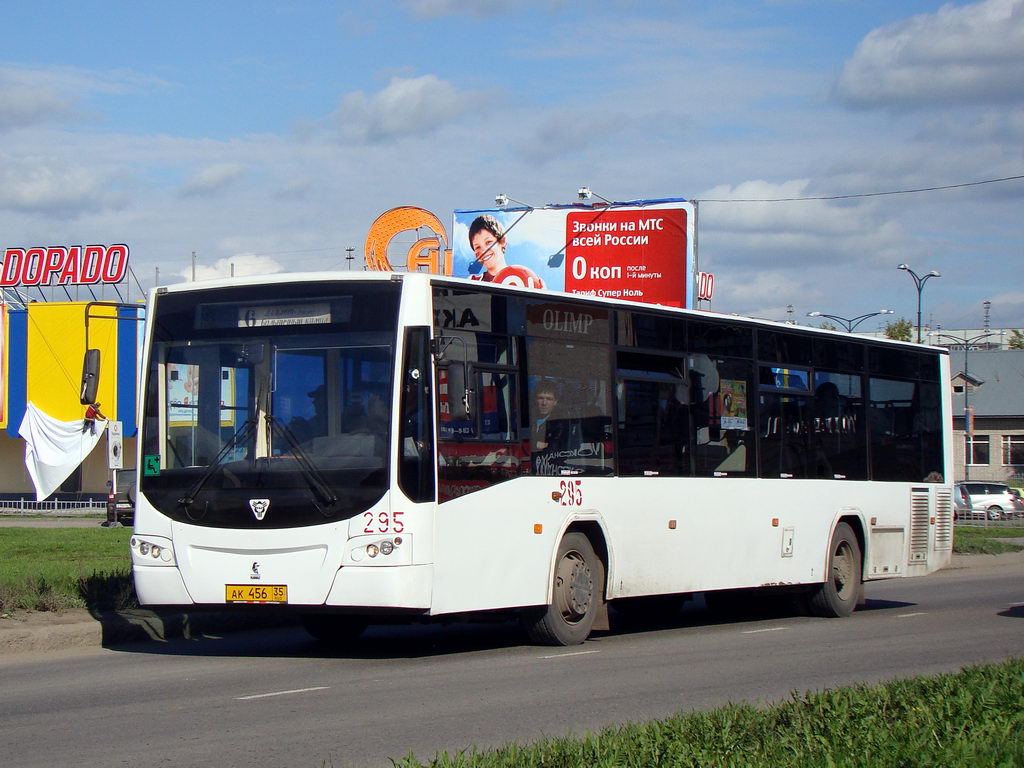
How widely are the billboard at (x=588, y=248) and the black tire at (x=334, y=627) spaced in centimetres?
1764

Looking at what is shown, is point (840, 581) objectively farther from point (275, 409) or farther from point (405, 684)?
point (275, 409)

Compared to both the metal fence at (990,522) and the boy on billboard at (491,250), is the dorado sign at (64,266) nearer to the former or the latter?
the boy on billboard at (491,250)

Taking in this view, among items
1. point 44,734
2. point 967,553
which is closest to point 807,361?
point 44,734

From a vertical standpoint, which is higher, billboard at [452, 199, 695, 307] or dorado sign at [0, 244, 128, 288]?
dorado sign at [0, 244, 128, 288]

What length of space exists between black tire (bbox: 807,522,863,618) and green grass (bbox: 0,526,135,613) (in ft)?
26.5

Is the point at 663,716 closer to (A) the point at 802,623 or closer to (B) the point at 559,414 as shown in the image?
(B) the point at 559,414

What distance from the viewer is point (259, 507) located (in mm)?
11062

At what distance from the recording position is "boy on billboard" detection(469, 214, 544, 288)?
109 ft

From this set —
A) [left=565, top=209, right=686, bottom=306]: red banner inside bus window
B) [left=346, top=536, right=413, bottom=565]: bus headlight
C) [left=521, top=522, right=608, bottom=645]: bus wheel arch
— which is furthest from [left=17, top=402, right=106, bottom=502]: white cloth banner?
[left=346, top=536, right=413, bottom=565]: bus headlight

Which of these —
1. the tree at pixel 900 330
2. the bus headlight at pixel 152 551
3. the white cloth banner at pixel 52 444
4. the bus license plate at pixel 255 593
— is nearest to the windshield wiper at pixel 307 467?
the bus license plate at pixel 255 593

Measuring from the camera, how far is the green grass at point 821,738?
6.25m

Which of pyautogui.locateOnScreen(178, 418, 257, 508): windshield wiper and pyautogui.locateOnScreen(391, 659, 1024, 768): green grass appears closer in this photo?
pyautogui.locateOnScreen(391, 659, 1024, 768): green grass

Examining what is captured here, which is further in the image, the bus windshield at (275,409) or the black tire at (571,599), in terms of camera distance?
the black tire at (571,599)

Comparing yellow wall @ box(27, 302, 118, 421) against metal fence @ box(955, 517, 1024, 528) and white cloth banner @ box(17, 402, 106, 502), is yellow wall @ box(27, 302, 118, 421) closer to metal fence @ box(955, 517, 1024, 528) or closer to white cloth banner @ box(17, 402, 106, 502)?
white cloth banner @ box(17, 402, 106, 502)
